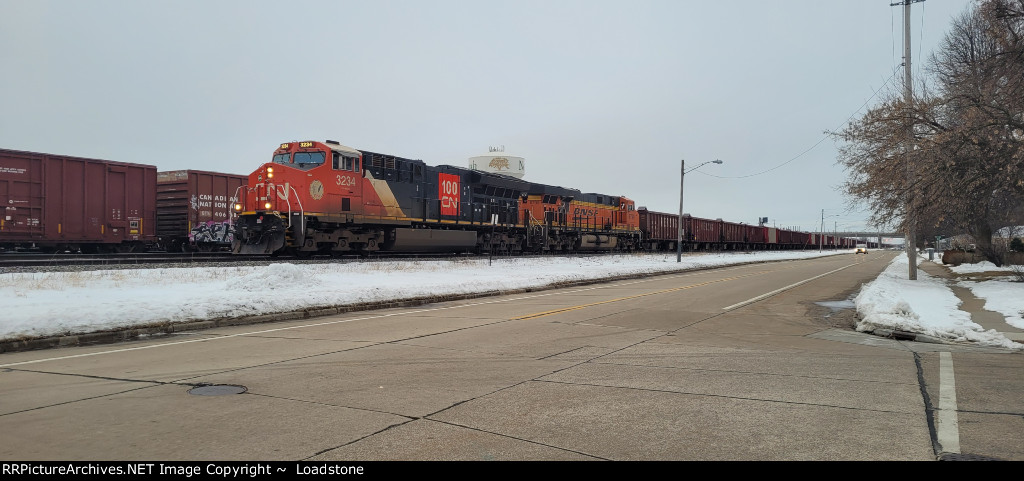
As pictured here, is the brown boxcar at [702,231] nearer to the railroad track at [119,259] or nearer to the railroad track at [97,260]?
the railroad track at [119,259]

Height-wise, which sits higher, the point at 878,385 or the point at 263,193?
the point at 263,193

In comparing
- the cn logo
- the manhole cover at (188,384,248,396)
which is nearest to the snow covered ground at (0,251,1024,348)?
the manhole cover at (188,384,248,396)

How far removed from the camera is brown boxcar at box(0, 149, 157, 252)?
21672 millimetres

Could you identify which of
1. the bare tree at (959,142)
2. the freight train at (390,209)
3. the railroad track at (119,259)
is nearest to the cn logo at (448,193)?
the freight train at (390,209)

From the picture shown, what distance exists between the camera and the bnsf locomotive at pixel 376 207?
21812mm

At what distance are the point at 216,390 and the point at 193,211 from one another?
24.5m

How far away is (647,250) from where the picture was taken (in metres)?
56.6

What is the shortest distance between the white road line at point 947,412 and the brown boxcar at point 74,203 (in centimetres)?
2685

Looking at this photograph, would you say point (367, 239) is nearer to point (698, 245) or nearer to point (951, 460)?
point (951, 460)

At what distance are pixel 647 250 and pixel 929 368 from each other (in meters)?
49.5

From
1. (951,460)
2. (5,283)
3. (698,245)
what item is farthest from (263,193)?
(698,245)

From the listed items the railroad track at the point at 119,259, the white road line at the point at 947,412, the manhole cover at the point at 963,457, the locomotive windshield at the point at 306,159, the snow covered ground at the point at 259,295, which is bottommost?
the white road line at the point at 947,412

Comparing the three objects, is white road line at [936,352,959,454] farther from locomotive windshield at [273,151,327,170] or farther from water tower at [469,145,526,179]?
water tower at [469,145,526,179]

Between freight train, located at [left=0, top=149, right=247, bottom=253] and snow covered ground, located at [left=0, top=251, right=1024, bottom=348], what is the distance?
948 cm
